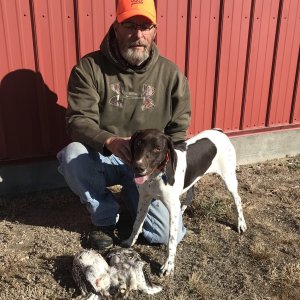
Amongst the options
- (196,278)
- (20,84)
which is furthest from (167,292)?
(20,84)

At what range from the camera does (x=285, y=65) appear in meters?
5.88

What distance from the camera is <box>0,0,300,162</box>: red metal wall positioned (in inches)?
→ 175

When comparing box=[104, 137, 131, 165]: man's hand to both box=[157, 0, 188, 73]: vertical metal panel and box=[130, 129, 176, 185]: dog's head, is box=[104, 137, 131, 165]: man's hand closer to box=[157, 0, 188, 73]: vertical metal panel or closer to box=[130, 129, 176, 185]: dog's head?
box=[130, 129, 176, 185]: dog's head

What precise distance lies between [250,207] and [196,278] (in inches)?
61.8

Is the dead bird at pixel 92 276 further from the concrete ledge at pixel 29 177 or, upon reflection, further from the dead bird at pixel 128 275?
the concrete ledge at pixel 29 177

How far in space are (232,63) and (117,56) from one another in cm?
219

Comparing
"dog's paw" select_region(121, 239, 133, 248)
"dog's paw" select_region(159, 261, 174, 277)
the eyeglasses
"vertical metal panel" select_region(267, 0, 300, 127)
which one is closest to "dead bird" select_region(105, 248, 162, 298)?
"dog's paw" select_region(159, 261, 174, 277)

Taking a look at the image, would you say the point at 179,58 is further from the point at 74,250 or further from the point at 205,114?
the point at 74,250

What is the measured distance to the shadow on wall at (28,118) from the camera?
4.57 meters

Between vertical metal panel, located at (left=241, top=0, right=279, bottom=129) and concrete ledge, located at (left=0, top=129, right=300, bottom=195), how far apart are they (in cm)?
25

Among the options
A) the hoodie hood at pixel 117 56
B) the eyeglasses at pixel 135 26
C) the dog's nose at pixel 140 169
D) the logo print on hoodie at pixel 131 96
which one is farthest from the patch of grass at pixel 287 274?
the eyeglasses at pixel 135 26

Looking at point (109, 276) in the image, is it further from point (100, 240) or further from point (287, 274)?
point (287, 274)

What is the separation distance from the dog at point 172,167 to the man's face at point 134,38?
3.00 feet

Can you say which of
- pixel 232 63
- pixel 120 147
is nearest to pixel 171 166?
pixel 120 147
